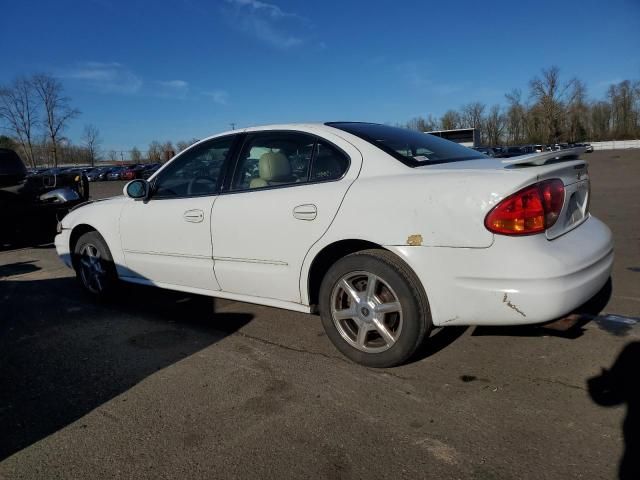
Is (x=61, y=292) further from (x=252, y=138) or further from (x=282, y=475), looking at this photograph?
(x=282, y=475)

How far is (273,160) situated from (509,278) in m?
1.89

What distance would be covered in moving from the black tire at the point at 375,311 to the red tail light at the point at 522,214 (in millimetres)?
571

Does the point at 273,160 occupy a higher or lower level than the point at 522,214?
higher

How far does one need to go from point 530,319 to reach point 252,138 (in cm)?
240

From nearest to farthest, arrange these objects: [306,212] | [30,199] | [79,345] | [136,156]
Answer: [306,212]
[79,345]
[30,199]
[136,156]

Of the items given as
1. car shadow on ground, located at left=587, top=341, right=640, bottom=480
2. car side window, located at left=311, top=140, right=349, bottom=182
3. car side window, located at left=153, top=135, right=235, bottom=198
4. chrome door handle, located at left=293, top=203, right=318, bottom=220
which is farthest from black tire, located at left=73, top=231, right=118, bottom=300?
car shadow on ground, located at left=587, top=341, right=640, bottom=480

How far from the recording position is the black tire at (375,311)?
288cm

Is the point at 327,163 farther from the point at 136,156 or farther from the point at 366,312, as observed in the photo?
the point at 136,156

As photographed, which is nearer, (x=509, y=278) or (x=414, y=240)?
(x=509, y=278)

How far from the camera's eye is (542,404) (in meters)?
2.63

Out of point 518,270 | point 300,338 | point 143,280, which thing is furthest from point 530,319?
point 143,280

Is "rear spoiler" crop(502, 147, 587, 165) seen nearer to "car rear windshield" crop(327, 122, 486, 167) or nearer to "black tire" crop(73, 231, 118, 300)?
"car rear windshield" crop(327, 122, 486, 167)

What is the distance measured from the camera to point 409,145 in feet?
11.5

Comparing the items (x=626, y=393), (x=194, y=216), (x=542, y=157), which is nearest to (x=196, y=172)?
(x=194, y=216)
